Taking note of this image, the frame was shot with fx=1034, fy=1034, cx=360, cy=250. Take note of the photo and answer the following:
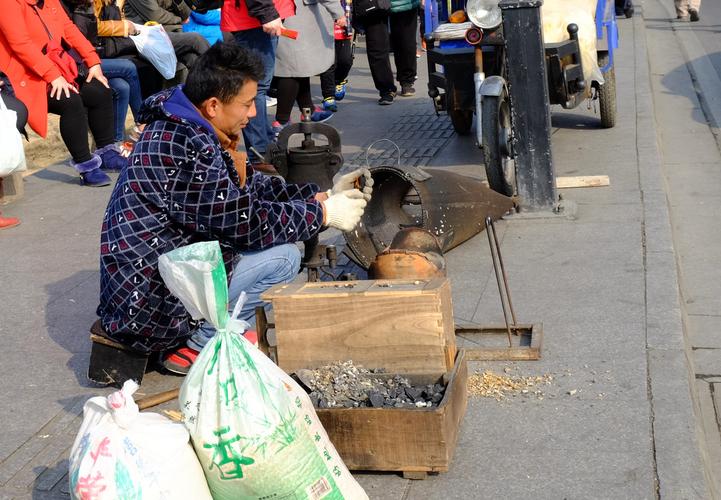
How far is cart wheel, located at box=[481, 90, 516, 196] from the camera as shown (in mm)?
6285

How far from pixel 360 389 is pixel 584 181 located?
3.84 meters

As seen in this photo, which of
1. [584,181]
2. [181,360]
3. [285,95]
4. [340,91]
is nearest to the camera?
[181,360]

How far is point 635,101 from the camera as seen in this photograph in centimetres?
984

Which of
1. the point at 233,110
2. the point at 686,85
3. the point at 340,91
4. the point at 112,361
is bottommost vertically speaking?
the point at 686,85

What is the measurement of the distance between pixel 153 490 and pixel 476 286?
2.84 metres

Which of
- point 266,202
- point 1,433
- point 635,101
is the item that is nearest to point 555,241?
point 266,202

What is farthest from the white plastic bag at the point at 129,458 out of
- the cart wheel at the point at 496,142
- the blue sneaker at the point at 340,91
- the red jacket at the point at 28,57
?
the blue sneaker at the point at 340,91

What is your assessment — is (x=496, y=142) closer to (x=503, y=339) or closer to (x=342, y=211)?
(x=503, y=339)

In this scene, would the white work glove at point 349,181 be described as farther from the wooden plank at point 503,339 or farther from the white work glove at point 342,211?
the wooden plank at point 503,339

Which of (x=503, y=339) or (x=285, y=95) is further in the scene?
(x=285, y=95)

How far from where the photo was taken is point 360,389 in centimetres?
363

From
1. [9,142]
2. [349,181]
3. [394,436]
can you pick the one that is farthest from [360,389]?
[9,142]

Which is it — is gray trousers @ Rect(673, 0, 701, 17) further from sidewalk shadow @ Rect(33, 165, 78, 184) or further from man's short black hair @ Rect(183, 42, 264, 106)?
man's short black hair @ Rect(183, 42, 264, 106)

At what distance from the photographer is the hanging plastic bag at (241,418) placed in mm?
2922
